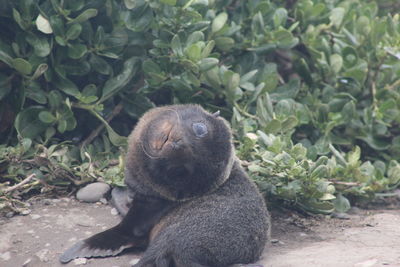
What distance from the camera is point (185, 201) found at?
384cm

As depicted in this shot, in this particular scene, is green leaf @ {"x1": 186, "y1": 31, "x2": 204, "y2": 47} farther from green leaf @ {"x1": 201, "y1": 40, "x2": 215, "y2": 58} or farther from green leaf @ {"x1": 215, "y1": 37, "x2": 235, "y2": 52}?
green leaf @ {"x1": 215, "y1": 37, "x2": 235, "y2": 52}

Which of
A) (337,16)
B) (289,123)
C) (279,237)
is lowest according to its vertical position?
(279,237)

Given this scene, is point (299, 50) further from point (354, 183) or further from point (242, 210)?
point (242, 210)

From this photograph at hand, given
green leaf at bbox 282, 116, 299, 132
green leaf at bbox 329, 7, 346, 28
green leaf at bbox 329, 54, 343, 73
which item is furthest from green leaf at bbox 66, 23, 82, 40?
green leaf at bbox 329, 7, 346, 28

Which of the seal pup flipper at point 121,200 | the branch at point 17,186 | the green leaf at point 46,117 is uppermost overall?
the green leaf at point 46,117

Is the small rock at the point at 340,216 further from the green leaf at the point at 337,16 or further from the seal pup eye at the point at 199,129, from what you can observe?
the green leaf at the point at 337,16

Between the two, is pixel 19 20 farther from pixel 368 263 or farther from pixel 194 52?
pixel 368 263

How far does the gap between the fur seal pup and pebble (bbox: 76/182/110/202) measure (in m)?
0.47

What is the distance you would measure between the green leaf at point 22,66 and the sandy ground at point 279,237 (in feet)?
3.13

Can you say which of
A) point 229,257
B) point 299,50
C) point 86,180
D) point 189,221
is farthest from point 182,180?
point 299,50

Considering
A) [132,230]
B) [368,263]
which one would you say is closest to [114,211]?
[132,230]

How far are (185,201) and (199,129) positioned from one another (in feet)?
1.55

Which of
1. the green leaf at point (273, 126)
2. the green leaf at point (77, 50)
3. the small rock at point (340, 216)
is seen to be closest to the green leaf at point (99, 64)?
the green leaf at point (77, 50)

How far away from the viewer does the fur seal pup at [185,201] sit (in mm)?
3504
